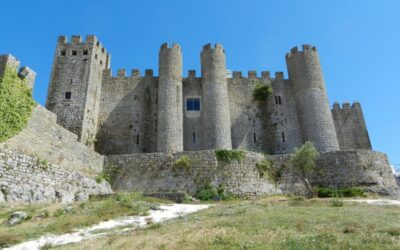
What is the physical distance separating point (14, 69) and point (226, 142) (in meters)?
17.0

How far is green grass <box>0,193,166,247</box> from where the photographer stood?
9424 mm

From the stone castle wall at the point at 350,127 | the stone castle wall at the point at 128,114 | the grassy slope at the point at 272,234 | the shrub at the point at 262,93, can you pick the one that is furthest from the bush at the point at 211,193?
the stone castle wall at the point at 350,127

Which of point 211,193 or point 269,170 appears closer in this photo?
point 211,193

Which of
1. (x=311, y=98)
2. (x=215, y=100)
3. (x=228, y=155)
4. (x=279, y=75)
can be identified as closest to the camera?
(x=228, y=155)

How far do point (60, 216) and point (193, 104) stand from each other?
20.1 m

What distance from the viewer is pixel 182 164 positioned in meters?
21.4

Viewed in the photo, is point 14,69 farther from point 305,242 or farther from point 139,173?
point 305,242

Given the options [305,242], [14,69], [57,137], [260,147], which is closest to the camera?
[305,242]

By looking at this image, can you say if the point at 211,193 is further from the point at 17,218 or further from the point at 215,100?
the point at 17,218

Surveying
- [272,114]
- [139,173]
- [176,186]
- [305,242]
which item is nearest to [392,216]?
[305,242]

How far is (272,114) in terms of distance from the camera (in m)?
31.5

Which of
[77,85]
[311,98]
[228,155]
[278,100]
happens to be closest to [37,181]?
[228,155]

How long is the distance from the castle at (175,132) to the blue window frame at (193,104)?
0.10 meters

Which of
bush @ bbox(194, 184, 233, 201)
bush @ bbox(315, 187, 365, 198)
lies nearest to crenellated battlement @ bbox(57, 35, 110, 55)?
bush @ bbox(194, 184, 233, 201)
